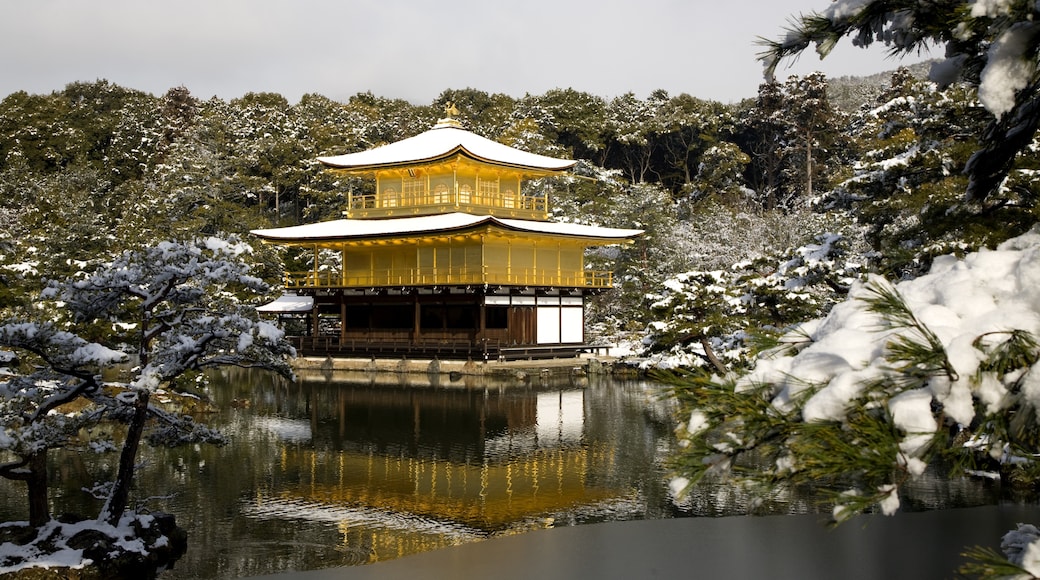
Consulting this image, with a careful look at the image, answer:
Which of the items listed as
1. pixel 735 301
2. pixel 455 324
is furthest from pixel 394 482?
pixel 455 324

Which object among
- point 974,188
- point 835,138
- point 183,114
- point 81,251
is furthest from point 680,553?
point 183,114

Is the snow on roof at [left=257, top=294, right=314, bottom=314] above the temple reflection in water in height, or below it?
above

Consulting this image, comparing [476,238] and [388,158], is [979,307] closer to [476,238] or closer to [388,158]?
[476,238]

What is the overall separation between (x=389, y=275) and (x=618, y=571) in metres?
25.6

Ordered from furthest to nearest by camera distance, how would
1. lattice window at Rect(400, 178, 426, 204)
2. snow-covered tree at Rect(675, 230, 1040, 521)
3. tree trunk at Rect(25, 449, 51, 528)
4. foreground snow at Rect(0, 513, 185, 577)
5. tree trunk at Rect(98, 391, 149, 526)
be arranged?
lattice window at Rect(400, 178, 426, 204) < tree trunk at Rect(98, 391, 149, 526) < tree trunk at Rect(25, 449, 51, 528) < foreground snow at Rect(0, 513, 185, 577) < snow-covered tree at Rect(675, 230, 1040, 521)

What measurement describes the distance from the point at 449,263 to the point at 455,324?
2.25 meters

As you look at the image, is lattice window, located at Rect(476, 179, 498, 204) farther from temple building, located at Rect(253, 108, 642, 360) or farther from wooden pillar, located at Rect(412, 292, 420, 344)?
wooden pillar, located at Rect(412, 292, 420, 344)

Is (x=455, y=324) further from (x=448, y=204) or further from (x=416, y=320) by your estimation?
(x=448, y=204)

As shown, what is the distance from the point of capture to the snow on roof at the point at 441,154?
108 feet

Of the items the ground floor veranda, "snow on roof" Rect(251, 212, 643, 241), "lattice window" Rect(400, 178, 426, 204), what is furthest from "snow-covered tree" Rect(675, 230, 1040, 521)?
"lattice window" Rect(400, 178, 426, 204)

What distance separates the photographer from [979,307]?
246 centimetres

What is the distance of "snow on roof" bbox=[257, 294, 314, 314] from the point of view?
3431 centimetres

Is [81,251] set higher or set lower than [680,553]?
higher

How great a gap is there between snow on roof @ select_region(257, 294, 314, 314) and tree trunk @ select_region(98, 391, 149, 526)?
85.2ft
